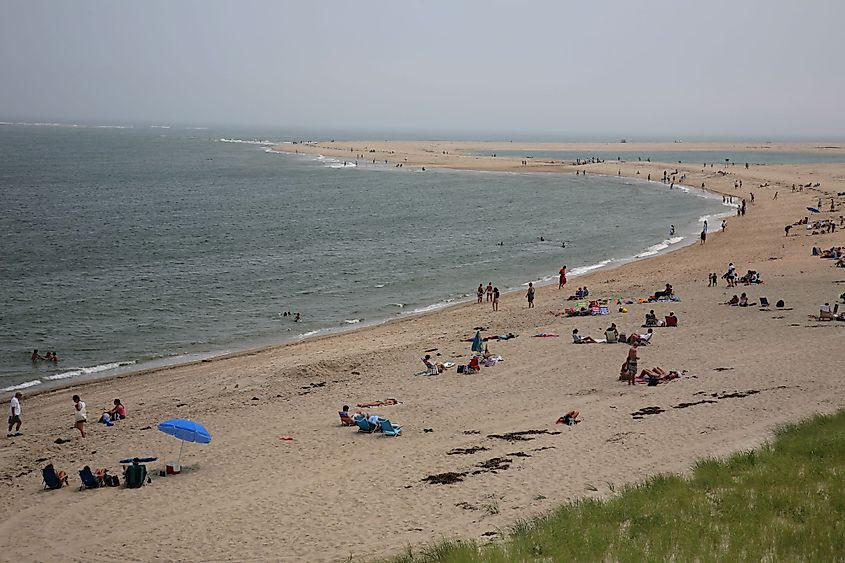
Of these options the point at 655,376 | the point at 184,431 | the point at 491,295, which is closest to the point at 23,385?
the point at 184,431

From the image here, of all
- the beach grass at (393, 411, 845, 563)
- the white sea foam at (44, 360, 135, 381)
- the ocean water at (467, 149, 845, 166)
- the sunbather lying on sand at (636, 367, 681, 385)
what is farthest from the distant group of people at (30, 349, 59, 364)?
the ocean water at (467, 149, 845, 166)

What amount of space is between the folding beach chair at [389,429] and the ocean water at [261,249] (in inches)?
530

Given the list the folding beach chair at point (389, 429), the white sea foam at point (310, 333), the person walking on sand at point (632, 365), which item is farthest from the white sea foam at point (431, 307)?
the folding beach chair at point (389, 429)

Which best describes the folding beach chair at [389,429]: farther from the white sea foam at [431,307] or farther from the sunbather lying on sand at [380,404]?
the white sea foam at [431,307]

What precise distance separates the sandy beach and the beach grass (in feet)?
5.14

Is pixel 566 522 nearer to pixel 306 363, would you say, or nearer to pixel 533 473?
pixel 533 473

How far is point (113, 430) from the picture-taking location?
1872 cm

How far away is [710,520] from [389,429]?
867cm

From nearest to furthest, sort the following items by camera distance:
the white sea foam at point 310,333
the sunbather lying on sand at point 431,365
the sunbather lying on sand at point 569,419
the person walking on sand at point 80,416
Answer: the sunbather lying on sand at point 569,419, the person walking on sand at point 80,416, the sunbather lying on sand at point 431,365, the white sea foam at point 310,333

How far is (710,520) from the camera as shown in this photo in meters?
9.15

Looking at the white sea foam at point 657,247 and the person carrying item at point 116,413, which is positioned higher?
the white sea foam at point 657,247

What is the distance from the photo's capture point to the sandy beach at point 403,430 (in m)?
12.2

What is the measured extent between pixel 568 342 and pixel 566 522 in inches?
582

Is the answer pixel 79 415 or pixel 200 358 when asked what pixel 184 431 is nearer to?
pixel 79 415
